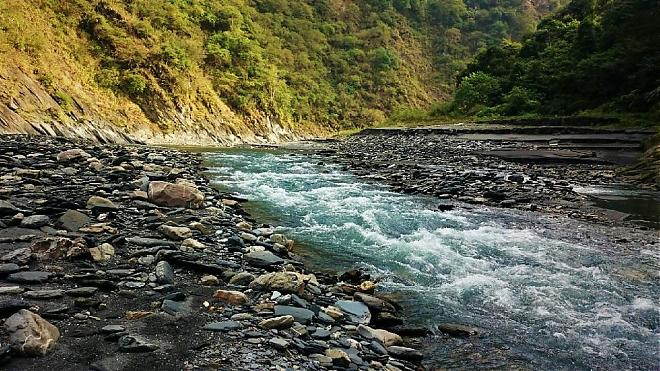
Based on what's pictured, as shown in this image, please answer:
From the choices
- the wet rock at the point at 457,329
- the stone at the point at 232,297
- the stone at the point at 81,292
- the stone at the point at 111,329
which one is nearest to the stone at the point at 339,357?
the stone at the point at 232,297

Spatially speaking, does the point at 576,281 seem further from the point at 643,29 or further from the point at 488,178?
the point at 643,29

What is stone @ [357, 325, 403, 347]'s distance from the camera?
12.5 feet

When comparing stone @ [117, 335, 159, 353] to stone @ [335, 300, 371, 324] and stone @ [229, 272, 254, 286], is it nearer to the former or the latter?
stone @ [229, 272, 254, 286]

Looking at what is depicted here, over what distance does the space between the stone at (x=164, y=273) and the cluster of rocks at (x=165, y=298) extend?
0.7 inches

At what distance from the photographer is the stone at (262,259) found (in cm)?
525

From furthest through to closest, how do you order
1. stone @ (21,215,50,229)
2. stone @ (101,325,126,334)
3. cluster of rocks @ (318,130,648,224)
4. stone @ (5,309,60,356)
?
1. cluster of rocks @ (318,130,648,224)
2. stone @ (21,215,50,229)
3. stone @ (101,325,126,334)
4. stone @ (5,309,60,356)

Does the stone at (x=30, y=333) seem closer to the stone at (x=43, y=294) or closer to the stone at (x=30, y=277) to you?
the stone at (x=43, y=294)

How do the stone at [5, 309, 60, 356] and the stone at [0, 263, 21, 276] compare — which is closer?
the stone at [5, 309, 60, 356]

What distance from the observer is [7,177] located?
787cm

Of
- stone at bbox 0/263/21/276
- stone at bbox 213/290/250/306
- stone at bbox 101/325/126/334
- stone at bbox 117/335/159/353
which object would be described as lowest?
stone at bbox 213/290/250/306

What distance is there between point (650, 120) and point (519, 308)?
25.7m

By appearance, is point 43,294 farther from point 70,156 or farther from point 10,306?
point 70,156

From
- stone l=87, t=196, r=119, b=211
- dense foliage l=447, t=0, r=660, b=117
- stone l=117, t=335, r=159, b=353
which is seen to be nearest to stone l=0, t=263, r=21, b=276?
stone l=117, t=335, r=159, b=353

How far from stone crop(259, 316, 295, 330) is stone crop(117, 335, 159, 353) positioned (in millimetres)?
875
